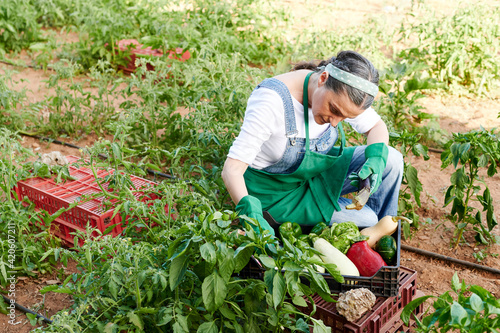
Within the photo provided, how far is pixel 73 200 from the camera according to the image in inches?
113

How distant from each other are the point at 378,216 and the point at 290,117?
0.81 metres

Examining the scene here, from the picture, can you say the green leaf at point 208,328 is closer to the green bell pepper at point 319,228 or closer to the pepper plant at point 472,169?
the green bell pepper at point 319,228

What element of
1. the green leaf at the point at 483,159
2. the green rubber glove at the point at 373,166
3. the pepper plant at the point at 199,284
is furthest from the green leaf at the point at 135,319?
the green leaf at the point at 483,159

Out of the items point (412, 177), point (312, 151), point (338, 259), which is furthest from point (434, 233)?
point (338, 259)

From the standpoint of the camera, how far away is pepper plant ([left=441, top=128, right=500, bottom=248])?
268 centimetres

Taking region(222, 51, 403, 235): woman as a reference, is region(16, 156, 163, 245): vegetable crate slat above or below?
below

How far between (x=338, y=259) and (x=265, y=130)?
683 millimetres

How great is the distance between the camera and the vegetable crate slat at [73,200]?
2.74 meters

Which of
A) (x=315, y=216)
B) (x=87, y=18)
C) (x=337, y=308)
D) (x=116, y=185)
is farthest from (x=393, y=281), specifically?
(x=87, y=18)

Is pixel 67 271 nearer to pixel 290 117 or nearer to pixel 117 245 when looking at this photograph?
pixel 117 245

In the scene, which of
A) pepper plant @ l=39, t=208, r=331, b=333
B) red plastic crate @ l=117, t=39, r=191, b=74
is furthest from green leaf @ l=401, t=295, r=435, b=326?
red plastic crate @ l=117, t=39, r=191, b=74

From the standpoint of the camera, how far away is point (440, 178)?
386 cm

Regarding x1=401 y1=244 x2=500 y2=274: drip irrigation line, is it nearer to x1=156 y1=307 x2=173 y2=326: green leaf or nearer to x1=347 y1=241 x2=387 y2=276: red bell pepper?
x1=347 y1=241 x2=387 y2=276: red bell pepper

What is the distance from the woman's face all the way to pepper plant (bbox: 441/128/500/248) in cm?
75
